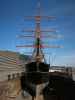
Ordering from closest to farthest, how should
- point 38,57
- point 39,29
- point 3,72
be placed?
point 38,57, point 39,29, point 3,72

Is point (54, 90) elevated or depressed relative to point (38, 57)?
depressed

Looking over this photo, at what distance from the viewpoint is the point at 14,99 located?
17.5 metres

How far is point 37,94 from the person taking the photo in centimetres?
1678

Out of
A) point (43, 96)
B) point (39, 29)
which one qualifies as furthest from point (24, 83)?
point (39, 29)

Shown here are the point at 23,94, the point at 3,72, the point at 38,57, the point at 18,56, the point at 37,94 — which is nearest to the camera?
the point at 37,94

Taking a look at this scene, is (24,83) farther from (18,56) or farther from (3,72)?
(18,56)

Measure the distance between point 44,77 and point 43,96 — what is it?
2.01 meters

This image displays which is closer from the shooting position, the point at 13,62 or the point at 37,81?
the point at 37,81

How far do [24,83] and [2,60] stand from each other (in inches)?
815

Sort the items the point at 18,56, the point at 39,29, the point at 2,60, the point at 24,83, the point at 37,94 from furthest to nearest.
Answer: the point at 18,56 → the point at 2,60 → the point at 39,29 → the point at 24,83 → the point at 37,94

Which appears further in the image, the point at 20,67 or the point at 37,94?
the point at 20,67

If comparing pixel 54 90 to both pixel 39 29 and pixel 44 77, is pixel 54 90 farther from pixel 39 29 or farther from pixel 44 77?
pixel 39 29

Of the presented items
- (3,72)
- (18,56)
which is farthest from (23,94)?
(18,56)

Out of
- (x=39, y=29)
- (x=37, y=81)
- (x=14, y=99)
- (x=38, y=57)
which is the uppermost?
(x=39, y=29)
